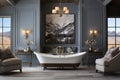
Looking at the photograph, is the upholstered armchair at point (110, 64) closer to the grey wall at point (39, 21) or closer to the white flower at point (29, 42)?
the grey wall at point (39, 21)

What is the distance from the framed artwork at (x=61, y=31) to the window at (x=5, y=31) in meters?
1.82

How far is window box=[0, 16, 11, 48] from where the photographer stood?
12570 millimetres

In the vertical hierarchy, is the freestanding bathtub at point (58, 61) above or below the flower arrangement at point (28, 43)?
below

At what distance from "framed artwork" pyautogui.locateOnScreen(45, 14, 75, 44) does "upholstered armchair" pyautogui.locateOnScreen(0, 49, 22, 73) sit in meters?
3.53

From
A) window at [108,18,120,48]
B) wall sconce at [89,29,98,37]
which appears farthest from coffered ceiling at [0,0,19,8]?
window at [108,18,120,48]

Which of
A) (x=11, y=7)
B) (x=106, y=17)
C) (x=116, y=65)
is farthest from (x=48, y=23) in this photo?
(x=116, y=65)

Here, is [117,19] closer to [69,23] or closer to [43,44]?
[69,23]

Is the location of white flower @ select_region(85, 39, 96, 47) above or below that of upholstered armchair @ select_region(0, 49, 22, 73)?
above

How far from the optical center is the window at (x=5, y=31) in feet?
41.2

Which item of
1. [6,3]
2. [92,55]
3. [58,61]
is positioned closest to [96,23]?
[92,55]

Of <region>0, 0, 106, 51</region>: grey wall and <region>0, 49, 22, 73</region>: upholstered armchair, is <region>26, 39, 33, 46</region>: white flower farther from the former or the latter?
<region>0, 49, 22, 73</region>: upholstered armchair

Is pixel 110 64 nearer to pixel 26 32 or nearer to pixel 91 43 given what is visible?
pixel 91 43

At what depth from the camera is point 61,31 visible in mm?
12766

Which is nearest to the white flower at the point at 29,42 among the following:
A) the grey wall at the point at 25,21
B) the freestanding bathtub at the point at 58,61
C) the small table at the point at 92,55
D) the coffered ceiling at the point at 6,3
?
the grey wall at the point at 25,21
